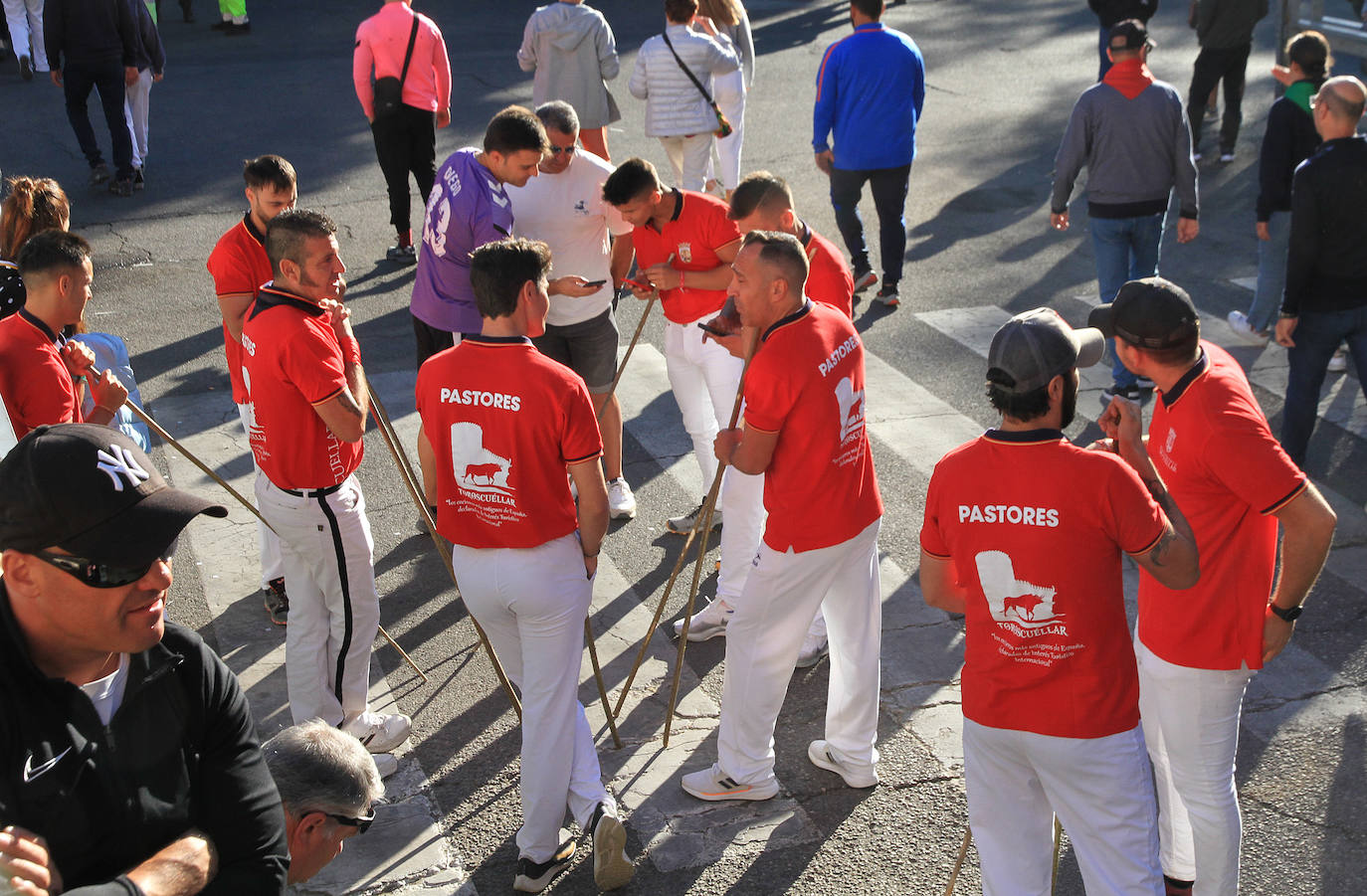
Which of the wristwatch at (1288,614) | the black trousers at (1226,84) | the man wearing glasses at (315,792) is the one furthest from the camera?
the black trousers at (1226,84)

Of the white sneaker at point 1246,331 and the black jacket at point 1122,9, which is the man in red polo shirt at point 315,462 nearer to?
the white sneaker at point 1246,331

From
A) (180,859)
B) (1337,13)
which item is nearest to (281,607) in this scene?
(180,859)

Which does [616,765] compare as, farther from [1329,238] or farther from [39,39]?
[39,39]

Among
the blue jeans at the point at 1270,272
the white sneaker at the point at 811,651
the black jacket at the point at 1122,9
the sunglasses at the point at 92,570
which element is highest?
the sunglasses at the point at 92,570

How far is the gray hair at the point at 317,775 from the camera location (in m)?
3.03

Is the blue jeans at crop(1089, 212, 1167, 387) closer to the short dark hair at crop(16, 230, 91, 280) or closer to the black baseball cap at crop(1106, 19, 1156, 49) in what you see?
the black baseball cap at crop(1106, 19, 1156, 49)

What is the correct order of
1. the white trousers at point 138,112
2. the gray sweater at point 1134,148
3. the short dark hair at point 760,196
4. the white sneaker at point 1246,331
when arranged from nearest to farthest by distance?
1. the short dark hair at point 760,196
2. the gray sweater at point 1134,148
3. the white sneaker at point 1246,331
4. the white trousers at point 138,112

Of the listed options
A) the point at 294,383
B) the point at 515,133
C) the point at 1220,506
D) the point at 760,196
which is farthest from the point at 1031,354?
the point at 515,133

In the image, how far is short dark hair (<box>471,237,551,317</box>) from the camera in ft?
14.0

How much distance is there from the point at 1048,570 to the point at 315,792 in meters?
1.97

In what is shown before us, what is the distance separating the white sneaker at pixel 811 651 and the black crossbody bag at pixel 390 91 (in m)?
6.67

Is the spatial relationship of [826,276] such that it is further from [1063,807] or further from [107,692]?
[107,692]

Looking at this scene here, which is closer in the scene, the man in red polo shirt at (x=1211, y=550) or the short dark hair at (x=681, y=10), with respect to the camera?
the man in red polo shirt at (x=1211, y=550)

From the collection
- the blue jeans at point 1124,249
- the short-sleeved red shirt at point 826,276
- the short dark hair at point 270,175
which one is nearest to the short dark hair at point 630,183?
the short-sleeved red shirt at point 826,276
